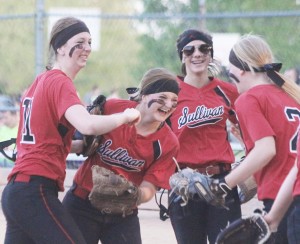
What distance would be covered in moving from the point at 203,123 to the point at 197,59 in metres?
0.49

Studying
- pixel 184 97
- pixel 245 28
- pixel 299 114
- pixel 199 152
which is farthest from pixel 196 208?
pixel 245 28

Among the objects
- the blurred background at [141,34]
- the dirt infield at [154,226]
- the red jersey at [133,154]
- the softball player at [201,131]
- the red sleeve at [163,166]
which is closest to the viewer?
the red jersey at [133,154]

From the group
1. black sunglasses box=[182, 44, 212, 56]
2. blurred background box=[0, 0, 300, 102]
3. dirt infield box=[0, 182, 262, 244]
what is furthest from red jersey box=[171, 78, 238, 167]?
blurred background box=[0, 0, 300, 102]

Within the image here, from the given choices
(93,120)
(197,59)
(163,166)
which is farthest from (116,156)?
(197,59)

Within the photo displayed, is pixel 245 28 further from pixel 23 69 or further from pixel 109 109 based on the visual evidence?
pixel 109 109

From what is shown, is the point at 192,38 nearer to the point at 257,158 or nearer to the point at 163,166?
the point at 163,166

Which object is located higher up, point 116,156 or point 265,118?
point 265,118

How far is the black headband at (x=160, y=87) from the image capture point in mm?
5539

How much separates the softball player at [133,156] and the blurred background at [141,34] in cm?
389

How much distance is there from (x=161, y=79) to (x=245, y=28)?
444cm

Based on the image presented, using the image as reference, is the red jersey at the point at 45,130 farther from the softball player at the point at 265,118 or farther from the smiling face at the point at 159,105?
the softball player at the point at 265,118

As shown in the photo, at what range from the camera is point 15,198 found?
5031 millimetres

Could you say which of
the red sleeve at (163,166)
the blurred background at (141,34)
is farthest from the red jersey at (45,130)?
the blurred background at (141,34)

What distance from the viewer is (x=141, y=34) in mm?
10523
